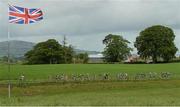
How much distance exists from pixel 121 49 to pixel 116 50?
7.03ft

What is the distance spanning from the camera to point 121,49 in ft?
555

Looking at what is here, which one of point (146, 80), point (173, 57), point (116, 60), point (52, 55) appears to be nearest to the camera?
point (146, 80)

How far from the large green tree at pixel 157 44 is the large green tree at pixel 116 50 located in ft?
64.0

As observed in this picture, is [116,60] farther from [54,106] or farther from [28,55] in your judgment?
[54,106]

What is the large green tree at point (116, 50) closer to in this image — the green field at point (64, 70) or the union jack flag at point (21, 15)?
the green field at point (64, 70)

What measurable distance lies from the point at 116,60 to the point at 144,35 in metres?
24.7

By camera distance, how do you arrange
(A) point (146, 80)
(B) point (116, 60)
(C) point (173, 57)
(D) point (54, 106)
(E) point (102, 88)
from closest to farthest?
(D) point (54, 106) → (E) point (102, 88) → (A) point (146, 80) → (C) point (173, 57) → (B) point (116, 60)

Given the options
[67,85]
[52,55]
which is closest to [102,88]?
[67,85]

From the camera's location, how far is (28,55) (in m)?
176

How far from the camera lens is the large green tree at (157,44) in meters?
143

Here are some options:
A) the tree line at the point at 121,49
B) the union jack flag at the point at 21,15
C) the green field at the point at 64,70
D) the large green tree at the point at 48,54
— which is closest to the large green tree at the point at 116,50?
the tree line at the point at 121,49

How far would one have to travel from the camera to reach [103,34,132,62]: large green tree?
169 m

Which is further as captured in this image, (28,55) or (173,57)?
(28,55)

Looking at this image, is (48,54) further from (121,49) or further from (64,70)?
(64,70)
